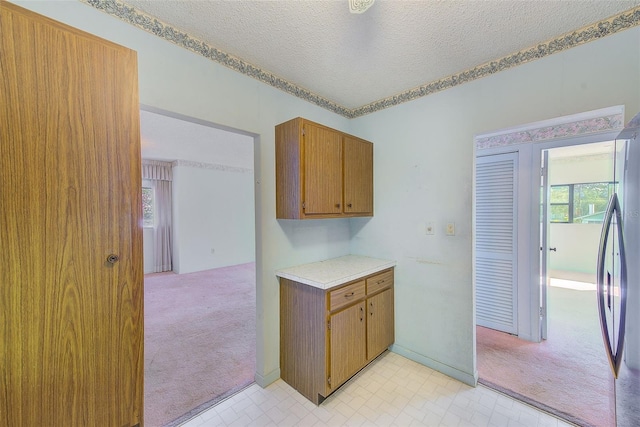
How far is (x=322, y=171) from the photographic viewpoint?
2.03 metres

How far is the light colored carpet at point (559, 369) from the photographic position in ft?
5.70

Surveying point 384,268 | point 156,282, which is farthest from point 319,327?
point 156,282

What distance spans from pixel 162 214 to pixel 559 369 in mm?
6876

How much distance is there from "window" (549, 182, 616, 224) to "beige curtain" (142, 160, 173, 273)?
28.0 feet

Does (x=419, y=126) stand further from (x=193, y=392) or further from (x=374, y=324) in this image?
(x=193, y=392)

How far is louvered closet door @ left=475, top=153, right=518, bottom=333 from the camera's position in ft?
9.00

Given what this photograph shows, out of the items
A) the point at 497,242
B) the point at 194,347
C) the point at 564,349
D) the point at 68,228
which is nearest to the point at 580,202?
the point at 497,242

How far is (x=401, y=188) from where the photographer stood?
2.39 metres

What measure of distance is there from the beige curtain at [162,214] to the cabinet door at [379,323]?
17.9 ft

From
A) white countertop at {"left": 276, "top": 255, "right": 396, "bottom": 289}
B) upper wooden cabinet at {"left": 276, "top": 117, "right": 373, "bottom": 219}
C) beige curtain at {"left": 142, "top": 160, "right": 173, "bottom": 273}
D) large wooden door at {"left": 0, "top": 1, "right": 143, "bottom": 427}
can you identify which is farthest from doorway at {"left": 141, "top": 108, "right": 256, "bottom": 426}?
white countertop at {"left": 276, "top": 255, "right": 396, "bottom": 289}

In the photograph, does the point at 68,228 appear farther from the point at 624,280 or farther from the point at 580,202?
the point at 580,202

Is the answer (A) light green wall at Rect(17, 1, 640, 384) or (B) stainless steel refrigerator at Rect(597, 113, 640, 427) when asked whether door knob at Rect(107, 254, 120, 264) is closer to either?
(A) light green wall at Rect(17, 1, 640, 384)

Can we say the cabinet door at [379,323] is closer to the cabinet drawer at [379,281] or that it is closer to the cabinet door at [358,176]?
the cabinet drawer at [379,281]

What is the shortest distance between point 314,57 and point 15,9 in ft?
4.71
